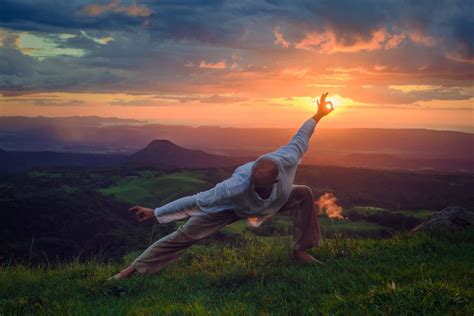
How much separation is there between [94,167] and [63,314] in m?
159

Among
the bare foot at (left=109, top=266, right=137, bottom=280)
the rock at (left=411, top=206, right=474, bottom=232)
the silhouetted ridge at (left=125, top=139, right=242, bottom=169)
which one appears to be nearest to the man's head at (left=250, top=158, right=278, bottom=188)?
the bare foot at (left=109, top=266, right=137, bottom=280)

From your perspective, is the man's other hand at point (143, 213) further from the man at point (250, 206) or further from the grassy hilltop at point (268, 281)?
the grassy hilltop at point (268, 281)

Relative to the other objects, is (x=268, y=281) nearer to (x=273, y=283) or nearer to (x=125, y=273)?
(x=273, y=283)

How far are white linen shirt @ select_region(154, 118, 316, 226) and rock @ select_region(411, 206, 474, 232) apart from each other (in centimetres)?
363

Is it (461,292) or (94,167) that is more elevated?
(461,292)

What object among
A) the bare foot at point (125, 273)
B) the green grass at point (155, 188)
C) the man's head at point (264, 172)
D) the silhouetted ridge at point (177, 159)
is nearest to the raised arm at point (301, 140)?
the man's head at point (264, 172)

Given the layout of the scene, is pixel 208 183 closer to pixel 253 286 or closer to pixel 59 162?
pixel 59 162

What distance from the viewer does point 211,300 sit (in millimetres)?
6480

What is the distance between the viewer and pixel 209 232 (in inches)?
322

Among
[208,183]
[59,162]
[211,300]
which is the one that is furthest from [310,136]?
[59,162]

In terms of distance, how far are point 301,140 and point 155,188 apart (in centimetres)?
11876

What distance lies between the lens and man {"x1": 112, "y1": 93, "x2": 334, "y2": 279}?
7402 mm

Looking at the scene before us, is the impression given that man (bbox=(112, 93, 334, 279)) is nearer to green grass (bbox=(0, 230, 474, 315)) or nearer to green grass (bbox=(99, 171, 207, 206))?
green grass (bbox=(0, 230, 474, 315))

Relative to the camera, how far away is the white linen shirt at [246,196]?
7453 mm
